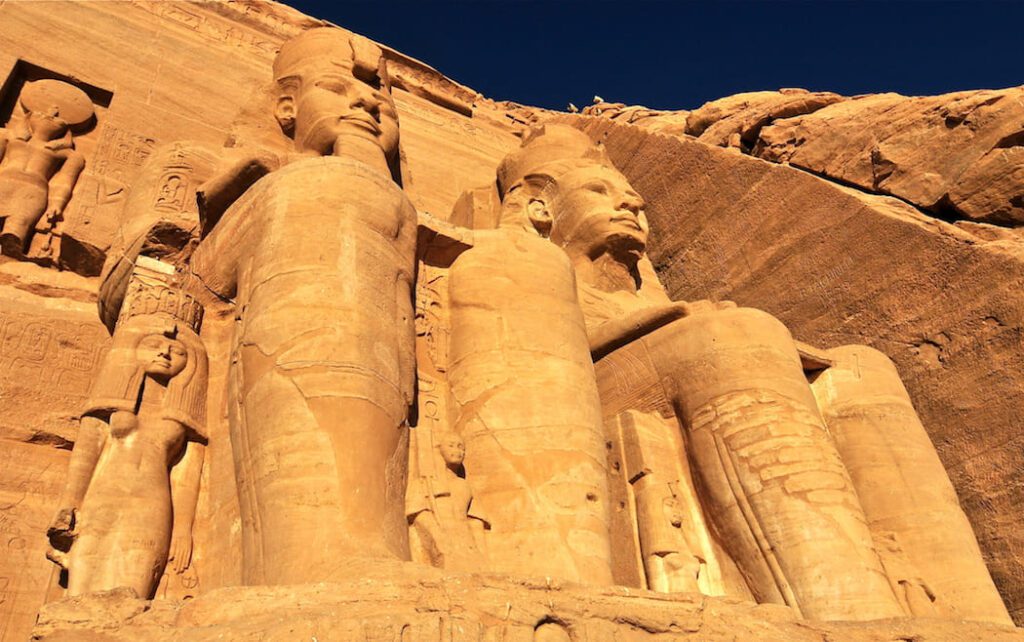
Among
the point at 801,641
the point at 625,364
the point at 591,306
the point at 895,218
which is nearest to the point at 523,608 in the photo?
the point at 801,641

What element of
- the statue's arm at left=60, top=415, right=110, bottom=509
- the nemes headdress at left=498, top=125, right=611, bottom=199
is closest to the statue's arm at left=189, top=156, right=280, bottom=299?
the statue's arm at left=60, top=415, right=110, bottom=509

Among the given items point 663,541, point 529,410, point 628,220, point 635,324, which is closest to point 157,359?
point 529,410

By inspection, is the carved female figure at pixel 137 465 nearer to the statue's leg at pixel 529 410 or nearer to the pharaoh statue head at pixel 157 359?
the pharaoh statue head at pixel 157 359

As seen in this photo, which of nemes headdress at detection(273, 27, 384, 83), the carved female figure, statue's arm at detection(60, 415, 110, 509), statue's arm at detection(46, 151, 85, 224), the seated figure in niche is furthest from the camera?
nemes headdress at detection(273, 27, 384, 83)

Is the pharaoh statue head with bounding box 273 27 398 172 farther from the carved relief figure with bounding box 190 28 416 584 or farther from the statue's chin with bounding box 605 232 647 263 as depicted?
the statue's chin with bounding box 605 232 647 263

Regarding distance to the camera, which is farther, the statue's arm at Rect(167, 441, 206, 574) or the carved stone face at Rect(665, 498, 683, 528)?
the carved stone face at Rect(665, 498, 683, 528)

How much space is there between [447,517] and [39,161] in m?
3.46

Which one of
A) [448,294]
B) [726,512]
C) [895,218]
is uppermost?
[895,218]

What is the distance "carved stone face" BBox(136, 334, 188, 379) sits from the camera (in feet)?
11.4

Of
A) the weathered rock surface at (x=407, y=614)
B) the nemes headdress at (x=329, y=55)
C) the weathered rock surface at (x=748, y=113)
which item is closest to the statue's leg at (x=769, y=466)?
the weathered rock surface at (x=407, y=614)

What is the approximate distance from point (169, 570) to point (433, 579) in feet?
3.88

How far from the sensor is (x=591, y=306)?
5.25m

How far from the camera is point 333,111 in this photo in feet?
17.0

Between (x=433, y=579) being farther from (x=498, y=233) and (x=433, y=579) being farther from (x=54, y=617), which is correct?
(x=498, y=233)
